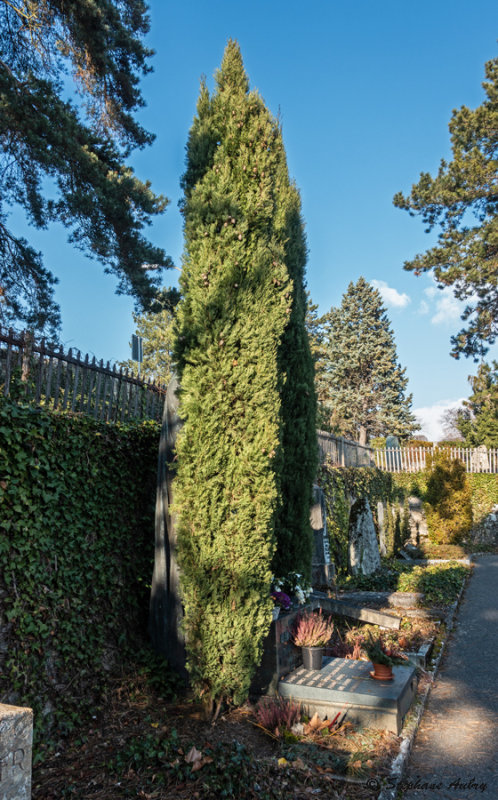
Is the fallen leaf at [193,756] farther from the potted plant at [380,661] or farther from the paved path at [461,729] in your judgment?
the potted plant at [380,661]

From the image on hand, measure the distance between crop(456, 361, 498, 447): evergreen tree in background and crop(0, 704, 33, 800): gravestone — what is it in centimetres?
2544

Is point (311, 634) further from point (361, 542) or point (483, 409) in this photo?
point (483, 409)

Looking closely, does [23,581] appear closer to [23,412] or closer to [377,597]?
[23,412]

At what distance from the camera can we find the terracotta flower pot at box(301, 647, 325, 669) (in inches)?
195

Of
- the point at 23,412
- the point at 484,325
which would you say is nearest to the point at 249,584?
the point at 23,412

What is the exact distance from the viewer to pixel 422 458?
824 inches

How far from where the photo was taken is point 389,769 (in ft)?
11.7

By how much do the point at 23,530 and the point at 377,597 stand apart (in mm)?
6302

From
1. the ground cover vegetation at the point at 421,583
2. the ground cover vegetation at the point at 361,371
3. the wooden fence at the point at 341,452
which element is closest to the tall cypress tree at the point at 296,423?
the ground cover vegetation at the point at 421,583

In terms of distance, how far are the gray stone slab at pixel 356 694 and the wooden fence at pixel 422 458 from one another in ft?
51.4

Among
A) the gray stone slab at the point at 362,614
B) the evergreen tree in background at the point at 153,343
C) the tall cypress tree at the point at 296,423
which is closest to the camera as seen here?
the tall cypress tree at the point at 296,423

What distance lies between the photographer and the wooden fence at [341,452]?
37.4ft

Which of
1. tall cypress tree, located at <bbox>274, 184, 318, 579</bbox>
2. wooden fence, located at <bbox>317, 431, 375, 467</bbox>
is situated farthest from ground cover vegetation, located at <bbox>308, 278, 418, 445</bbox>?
tall cypress tree, located at <bbox>274, 184, 318, 579</bbox>

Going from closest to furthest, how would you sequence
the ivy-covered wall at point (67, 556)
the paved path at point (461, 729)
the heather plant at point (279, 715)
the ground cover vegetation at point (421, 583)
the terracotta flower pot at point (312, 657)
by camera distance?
the paved path at point (461, 729) < the ivy-covered wall at point (67, 556) < the heather plant at point (279, 715) < the terracotta flower pot at point (312, 657) < the ground cover vegetation at point (421, 583)
